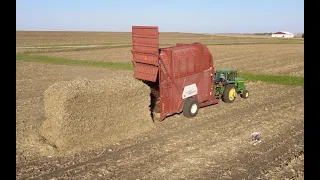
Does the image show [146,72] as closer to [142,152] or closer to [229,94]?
[142,152]

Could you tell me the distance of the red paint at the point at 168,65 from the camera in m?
11.9

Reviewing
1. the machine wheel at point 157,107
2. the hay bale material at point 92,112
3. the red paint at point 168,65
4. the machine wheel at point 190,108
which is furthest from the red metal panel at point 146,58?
the machine wheel at point 190,108

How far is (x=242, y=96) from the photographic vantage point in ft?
53.8

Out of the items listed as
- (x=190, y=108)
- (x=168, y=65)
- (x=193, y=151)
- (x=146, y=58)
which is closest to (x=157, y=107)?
(x=190, y=108)

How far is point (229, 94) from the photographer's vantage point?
15297 millimetres

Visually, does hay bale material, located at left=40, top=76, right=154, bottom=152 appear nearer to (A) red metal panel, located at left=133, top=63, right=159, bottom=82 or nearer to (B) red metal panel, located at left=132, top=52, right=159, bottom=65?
(A) red metal panel, located at left=133, top=63, right=159, bottom=82

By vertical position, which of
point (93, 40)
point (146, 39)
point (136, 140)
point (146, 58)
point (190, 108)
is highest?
point (93, 40)

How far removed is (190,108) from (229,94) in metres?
3.34

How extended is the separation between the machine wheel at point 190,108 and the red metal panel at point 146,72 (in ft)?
6.17

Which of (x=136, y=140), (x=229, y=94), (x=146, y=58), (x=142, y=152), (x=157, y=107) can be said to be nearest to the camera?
(x=142, y=152)

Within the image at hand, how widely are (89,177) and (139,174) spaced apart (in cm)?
125

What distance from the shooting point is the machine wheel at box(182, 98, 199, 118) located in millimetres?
12766

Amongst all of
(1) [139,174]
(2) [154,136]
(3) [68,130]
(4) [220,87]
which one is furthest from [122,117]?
(4) [220,87]
